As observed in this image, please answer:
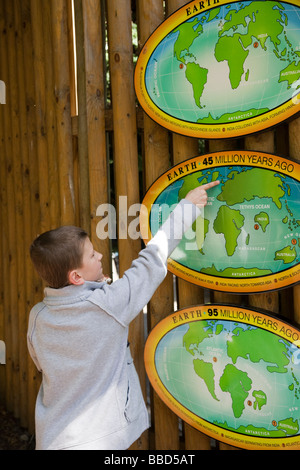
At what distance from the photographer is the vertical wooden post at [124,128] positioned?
2.41 meters

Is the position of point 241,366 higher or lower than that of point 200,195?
lower

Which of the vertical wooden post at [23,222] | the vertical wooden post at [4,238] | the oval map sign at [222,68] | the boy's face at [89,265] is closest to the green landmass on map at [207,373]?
the boy's face at [89,265]

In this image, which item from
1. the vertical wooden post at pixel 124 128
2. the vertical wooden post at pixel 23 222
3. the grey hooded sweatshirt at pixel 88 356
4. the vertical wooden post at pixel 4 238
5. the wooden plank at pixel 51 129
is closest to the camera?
the grey hooded sweatshirt at pixel 88 356

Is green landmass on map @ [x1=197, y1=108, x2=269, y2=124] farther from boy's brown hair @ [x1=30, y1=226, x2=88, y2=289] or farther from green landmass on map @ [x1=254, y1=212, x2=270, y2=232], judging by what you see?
boy's brown hair @ [x1=30, y1=226, x2=88, y2=289]

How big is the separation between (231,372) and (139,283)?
0.69 meters

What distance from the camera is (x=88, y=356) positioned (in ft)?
5.74

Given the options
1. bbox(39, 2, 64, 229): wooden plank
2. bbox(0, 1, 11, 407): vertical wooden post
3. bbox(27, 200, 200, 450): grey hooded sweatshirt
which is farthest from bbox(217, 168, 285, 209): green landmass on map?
bbox(0, 1, 11, 407): vertical wooden post

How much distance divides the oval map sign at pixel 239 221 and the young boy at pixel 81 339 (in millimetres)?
352

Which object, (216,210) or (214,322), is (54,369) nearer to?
(214,322)

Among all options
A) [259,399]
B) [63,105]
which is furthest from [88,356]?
[63,105]

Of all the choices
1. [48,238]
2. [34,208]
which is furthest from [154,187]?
[34,208]

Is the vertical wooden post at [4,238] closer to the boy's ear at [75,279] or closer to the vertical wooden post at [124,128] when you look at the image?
the vertical wooden post at [124,128]

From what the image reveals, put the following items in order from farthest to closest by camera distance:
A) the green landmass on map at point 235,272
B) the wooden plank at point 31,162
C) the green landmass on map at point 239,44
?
1. the wooden plank at point 31,162
2. the green landmass on map at point 235,272
3. the green landmass on map at point 239,44

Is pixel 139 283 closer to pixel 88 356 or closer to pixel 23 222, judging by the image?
pixel 88 356
